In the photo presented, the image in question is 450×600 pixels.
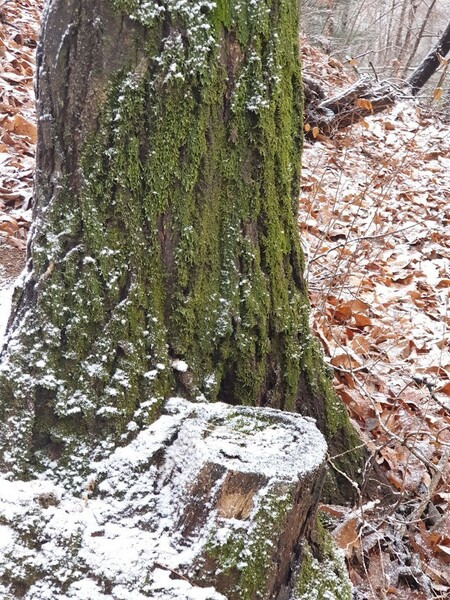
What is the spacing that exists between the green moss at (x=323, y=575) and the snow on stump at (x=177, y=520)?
0.05 metres

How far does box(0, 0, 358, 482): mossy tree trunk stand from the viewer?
5.18 feet

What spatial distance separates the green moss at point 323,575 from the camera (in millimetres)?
1529

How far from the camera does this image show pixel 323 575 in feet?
5.22

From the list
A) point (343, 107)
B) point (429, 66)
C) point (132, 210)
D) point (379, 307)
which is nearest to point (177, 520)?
point (132, 210)

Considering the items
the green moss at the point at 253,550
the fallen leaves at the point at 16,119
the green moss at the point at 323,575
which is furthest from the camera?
the fallen leaves at the point at 16,119

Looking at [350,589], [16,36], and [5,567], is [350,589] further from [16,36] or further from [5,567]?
[16,36]

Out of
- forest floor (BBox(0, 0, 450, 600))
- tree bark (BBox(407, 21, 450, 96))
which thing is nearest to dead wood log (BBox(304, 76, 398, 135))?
forest floor (BBox(0, 0, 450, 600))

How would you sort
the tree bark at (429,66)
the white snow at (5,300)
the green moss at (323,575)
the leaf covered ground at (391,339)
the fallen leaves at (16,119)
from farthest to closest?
1. the tree bark at (429,66)
2. the fallen leaves at (16,119)
3. the white snow at (5,300)
4. the leaf covered ground at (391,339)
5. the green moss at (323,575)

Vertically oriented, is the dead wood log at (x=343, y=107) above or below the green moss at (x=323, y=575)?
above

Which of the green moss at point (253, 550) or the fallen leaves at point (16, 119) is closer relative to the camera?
the green moss at point (253, 550)

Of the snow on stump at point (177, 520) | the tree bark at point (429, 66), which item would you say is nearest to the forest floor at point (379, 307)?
the snow on stump at point (177, 520)

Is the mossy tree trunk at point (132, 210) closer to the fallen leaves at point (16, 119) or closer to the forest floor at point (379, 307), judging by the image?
the forest floor at point (379, 307)

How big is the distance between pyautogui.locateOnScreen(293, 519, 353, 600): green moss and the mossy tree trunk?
21.9 inches

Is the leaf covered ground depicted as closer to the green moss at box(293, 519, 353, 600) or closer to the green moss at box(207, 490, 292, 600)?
the green moss at box(293, 519, 353, 600)
